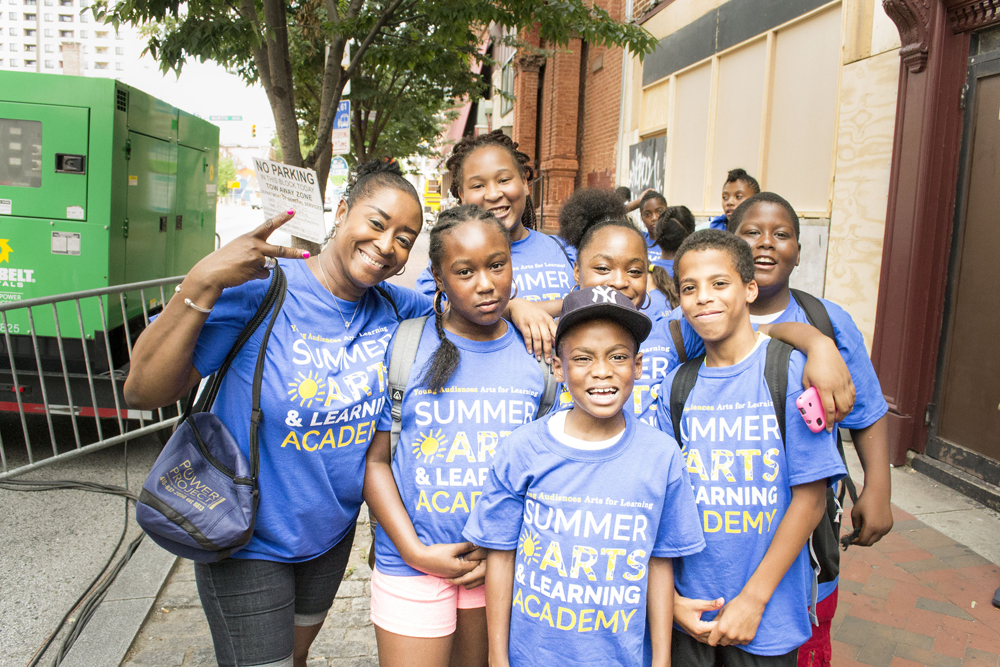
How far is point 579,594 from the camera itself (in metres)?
1.83

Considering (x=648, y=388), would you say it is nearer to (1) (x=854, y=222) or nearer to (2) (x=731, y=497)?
(2) (x=731, y=497)

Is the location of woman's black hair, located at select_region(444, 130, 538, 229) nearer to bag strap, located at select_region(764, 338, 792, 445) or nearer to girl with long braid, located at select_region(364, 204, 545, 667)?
girl with long braid, located at select_region(364, 204, 545, 667)

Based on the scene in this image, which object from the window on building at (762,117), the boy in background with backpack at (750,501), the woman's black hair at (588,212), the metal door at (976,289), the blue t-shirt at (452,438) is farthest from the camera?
the window on building at (762,117)

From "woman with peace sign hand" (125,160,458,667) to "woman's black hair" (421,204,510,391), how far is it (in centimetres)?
9

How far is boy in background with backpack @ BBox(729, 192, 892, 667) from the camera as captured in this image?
86.6 inches

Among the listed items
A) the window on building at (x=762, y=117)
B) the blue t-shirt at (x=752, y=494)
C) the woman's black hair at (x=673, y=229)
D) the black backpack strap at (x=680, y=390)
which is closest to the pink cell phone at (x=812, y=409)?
the blue t-shirt at (x=752, y=494)

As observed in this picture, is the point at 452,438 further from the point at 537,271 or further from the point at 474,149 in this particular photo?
the point at 474,149

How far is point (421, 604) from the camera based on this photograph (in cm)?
206

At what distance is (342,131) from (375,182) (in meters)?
8.48

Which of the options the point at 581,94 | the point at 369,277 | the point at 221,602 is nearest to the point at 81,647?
the point at 221,602

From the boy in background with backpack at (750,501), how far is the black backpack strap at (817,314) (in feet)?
1.13

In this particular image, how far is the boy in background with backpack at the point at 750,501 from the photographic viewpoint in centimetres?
193

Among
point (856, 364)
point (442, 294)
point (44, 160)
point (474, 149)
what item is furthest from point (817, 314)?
point (44, 160)

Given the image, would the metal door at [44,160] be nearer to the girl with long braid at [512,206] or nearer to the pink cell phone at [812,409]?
the girl with long braid at [512,206]
